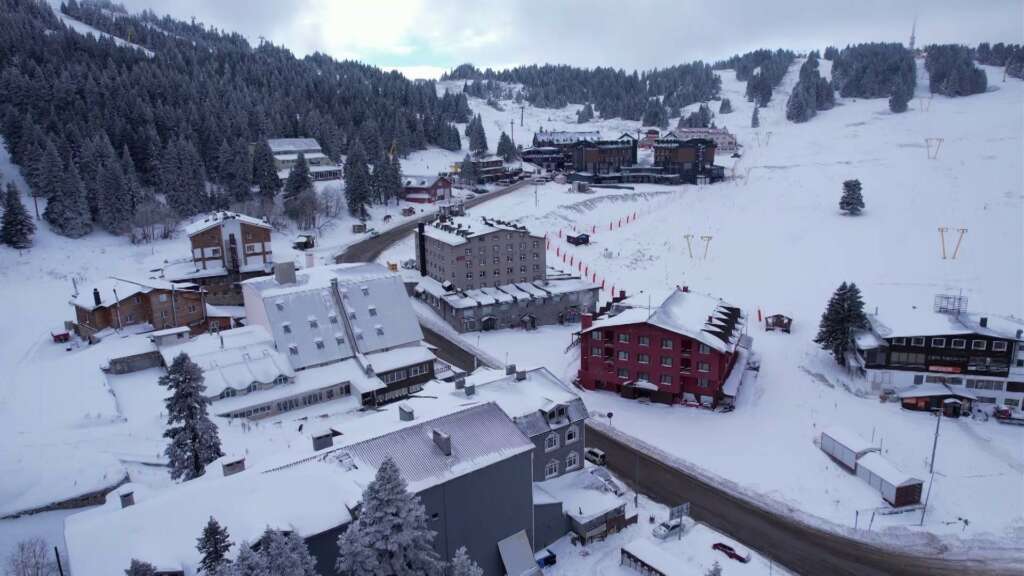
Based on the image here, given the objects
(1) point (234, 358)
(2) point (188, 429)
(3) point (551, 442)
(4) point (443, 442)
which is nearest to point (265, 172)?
(1) point (234, 358)

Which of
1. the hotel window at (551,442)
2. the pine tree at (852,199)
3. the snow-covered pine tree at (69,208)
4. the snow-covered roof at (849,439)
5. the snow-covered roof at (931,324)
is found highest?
the snow-covered pine tree at (69,208)

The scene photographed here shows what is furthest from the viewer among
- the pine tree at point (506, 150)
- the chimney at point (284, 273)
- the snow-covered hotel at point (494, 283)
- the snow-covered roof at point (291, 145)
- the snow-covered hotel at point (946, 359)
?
the pine tree at point (506, 150)

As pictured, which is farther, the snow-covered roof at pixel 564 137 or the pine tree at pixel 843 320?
the snow-covered roof at pixel 564 137

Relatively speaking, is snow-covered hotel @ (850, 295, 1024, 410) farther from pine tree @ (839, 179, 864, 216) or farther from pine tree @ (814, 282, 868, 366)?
pine tree @ (839, 179, 864, 216)

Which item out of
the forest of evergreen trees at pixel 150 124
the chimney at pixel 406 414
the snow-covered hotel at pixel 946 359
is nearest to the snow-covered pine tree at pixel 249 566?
the chimney at pixel 406 414

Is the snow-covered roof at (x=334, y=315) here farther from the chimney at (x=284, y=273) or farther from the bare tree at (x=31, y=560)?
the bare tree at (x=31, y=560)

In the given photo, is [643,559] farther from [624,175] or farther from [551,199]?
[624,175]

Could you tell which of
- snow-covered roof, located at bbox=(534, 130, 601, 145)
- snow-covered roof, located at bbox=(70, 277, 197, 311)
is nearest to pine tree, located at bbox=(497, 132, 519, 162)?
snow-covered roof, located at bbox=(534, 130, 601, 145)

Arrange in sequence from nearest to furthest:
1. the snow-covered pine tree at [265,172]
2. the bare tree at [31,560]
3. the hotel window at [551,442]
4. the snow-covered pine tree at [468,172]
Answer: the bare tree at [31,560]
the hotel window at [551,442]
the snow-covered pine tree at [265,172]
the snow-covered pine tree at [468,172]
